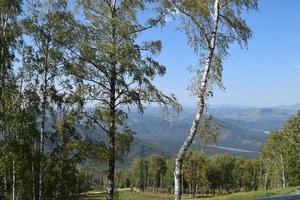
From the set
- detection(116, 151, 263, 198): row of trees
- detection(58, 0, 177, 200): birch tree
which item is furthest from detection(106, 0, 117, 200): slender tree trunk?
detection(116, 151, 263, 198): row of trees

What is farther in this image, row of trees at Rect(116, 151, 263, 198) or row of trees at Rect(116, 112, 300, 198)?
row of trees at Rect(116, 151, 263, 198)

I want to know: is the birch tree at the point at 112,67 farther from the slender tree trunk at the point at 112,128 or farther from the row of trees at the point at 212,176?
the row of trees at the point at 212,176

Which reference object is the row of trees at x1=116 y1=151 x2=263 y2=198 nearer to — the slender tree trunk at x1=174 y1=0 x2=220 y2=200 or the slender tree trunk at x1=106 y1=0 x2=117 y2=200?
the slender tree trunk at x1=106 y1=0 x2=117 y2=200

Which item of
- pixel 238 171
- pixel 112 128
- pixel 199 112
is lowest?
pixel 238 171

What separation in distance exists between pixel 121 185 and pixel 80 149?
17938 centimetres

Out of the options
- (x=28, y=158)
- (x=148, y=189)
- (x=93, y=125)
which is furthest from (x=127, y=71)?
(x=148, y=189)

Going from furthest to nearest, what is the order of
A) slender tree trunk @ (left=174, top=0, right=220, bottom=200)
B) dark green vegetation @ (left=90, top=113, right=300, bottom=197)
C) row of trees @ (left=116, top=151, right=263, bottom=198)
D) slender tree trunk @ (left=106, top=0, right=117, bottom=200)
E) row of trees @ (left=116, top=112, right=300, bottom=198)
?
1. row of trees @ (left=116, top=151, right=263, bottom=198)
2. dark green vegetation @ (left=90, top=113, right=300, bottom=197)
3. row of trees @ (left=116, top=112, right=300, bottom=198)
4. slender tree trunk @ (left=106, top=0, right=117, bottom=200)
5. slender tree trunk @ (left=174, top=0, right=220, bottom=200)

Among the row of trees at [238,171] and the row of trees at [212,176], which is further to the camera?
the row of trees at [212,176]

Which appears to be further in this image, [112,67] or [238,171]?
[238,171]

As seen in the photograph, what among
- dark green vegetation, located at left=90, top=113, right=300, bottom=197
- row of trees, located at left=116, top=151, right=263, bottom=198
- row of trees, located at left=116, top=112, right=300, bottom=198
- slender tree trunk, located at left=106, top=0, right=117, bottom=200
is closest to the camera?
slender tree trunk, located at left=106, top=0, right=117, bottom=200

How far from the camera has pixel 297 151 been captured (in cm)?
7606

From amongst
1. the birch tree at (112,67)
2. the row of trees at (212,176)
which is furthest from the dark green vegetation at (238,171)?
the birch tree at (112,67)

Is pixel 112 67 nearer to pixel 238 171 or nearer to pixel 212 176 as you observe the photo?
pixel 212 176

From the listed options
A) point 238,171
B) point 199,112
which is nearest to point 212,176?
point 238,171
